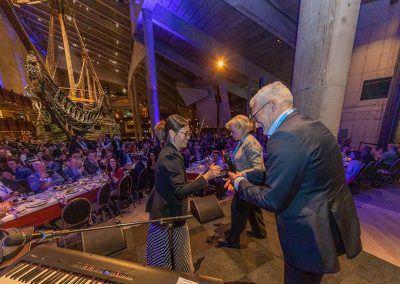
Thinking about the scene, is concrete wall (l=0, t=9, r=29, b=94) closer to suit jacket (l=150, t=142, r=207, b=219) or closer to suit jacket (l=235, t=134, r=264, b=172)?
suit jacket (l=150, t=142, r=207, b=219)

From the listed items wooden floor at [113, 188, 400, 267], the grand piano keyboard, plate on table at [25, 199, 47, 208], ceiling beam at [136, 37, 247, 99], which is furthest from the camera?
ceiling beam at [136, 37, 247, 99]

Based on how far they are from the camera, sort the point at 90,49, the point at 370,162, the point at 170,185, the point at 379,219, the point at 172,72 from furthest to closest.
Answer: the point at 90,49
the point at 172,72
the point at 370,162
the point at 379,219
the point at 170,185

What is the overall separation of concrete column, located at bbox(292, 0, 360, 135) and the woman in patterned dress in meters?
2.75

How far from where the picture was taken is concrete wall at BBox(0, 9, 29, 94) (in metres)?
16.0

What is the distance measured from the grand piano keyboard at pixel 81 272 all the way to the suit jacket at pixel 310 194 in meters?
0.65

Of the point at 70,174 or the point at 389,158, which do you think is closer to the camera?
the point at 70,174

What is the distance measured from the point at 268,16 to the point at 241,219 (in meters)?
11.0

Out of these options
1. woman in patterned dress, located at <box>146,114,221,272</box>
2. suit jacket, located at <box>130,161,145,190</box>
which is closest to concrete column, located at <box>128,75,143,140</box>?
suit jacket, located at <box>130,161,145,190</box>

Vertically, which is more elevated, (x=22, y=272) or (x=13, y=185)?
(x=22, y=272)

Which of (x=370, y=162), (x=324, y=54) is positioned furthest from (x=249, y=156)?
(x=370, y=162)

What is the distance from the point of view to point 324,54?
3.26 metres

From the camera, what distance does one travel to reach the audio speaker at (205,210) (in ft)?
7.04

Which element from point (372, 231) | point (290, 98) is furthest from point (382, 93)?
point (290, 98)

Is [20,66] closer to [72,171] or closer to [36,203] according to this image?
[72,171]
